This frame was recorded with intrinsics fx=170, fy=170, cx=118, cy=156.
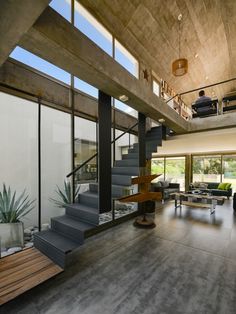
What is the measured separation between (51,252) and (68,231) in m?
0.39

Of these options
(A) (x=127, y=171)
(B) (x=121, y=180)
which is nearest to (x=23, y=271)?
(B) (x=121, y=180)

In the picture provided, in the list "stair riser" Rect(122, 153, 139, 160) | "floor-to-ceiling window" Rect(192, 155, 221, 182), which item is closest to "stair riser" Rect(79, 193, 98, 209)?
"stair riser" Rect(122, 153, 139, 160)

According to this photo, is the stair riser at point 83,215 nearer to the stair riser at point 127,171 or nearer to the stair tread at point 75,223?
the stair tread at point 75,223

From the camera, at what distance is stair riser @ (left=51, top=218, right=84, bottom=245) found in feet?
8.95

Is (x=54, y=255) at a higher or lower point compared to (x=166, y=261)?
higher

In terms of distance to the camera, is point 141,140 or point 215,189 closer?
point 141,140

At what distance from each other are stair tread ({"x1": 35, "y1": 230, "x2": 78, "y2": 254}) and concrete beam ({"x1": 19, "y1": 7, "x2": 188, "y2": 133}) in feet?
8.31

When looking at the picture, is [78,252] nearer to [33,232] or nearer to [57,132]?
[33,232]

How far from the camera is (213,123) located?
539cm

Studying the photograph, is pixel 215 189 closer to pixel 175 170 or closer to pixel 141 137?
pixel 175 170

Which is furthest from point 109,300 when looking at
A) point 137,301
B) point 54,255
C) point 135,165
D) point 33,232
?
point 135,165

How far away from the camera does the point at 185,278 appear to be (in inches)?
91.7

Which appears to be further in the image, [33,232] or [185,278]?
[33,232]

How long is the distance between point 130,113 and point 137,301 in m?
4.89
